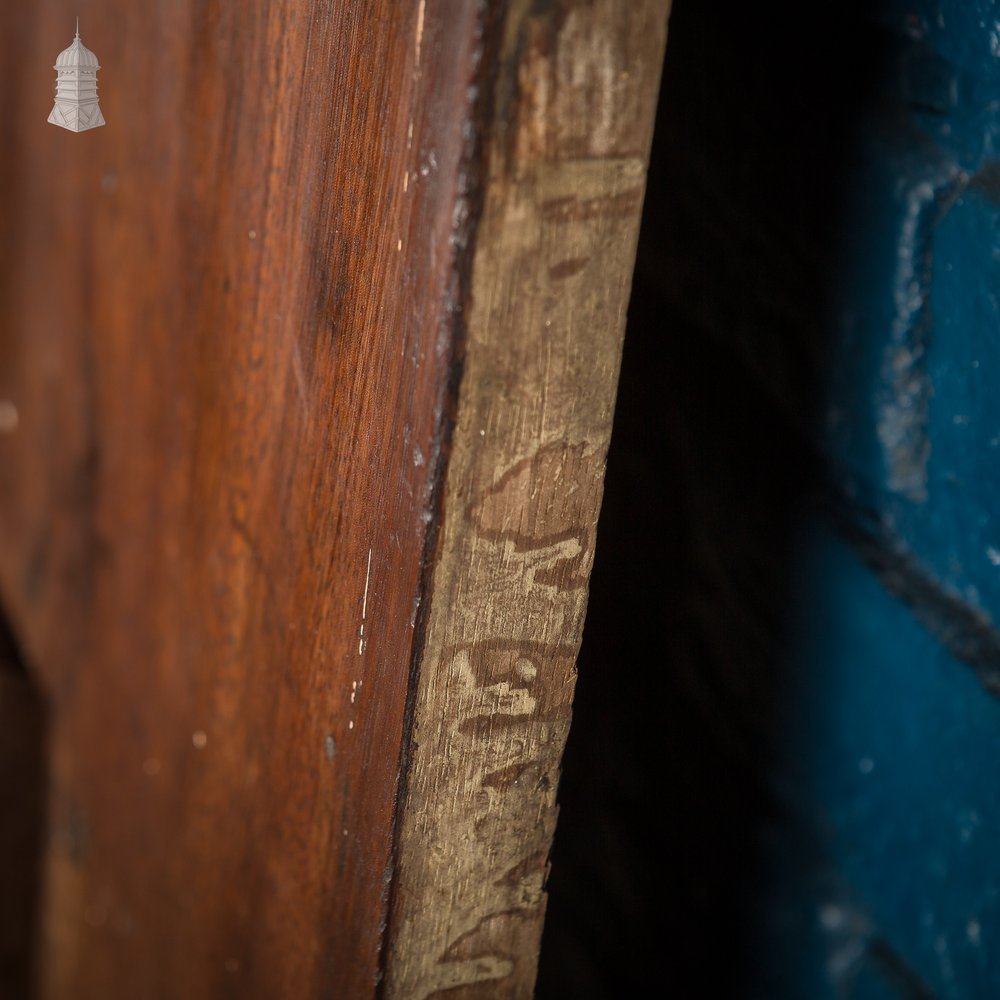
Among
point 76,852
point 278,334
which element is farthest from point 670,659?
point 76,852

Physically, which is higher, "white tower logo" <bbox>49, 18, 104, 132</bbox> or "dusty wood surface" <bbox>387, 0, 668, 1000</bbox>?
"white tower logo" <bbox>49, 18, 104, 132</bbox>

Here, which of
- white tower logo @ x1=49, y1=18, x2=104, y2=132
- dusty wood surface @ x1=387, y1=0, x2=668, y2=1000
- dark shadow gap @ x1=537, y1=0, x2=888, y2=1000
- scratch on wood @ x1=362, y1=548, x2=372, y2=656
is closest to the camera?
dusty wood surface @ x1=387, y1=0, x2=668, y2=1000

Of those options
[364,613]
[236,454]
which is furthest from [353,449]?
[236,454]

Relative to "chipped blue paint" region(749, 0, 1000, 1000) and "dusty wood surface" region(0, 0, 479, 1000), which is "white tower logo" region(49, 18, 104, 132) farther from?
"chipped blue paint" region(749, 0, 1000, 1000)

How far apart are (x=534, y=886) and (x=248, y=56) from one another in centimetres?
43

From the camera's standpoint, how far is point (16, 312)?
1.25 m

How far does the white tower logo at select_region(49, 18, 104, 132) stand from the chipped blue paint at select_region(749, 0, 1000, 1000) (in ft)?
2.00

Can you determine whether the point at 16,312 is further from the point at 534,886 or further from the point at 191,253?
the point at 534,886

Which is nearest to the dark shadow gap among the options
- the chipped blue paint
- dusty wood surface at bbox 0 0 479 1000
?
the chipped blue paint

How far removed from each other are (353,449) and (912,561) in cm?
27

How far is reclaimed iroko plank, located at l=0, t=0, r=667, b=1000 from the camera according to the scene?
380 millimetres

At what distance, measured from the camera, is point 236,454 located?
0.65 metres

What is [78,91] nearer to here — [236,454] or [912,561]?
[236,454]

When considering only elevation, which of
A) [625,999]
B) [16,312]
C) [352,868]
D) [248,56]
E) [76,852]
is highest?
[248,56]
